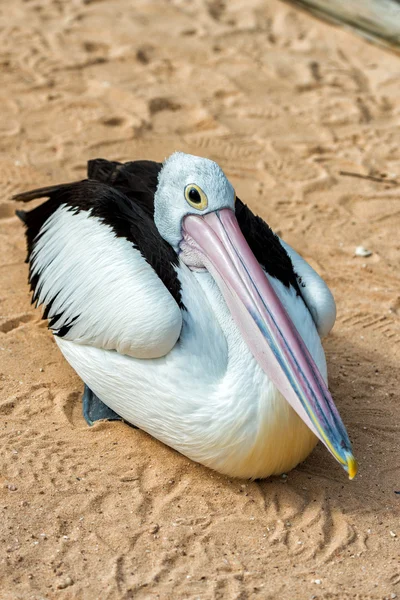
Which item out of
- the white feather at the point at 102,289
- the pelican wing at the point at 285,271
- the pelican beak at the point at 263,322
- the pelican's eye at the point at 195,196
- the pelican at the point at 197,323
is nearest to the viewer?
the pelican beak at the point at 263,322

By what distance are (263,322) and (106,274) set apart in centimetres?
80

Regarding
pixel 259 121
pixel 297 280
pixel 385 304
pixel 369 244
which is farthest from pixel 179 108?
pixel 297 280

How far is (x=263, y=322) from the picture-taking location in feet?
11.5

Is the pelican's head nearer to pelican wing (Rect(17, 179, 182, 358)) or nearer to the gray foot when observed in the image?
pelican wing (Rect(17, 179, 182, 358))

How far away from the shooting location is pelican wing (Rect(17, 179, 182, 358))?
3600 millimetres

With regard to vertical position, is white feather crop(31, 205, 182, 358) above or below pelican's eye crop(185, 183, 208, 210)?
below

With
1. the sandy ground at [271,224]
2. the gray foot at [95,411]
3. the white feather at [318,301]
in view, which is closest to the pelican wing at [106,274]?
the gray foot at [95,411]

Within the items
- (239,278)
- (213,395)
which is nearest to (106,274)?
(239,278)

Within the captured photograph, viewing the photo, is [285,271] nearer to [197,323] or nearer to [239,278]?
[239,278]

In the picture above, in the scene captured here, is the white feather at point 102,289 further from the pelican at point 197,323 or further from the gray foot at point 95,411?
the gray foot at point 95,411

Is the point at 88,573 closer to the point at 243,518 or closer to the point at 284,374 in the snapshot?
the point at 243,518

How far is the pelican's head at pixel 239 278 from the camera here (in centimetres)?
330

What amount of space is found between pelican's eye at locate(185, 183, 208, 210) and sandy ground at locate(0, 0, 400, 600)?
1106 millimetres

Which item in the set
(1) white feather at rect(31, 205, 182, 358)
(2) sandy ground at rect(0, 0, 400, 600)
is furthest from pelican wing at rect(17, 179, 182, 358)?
(2) sandy ground at rect(0, 0, 400, 600)
